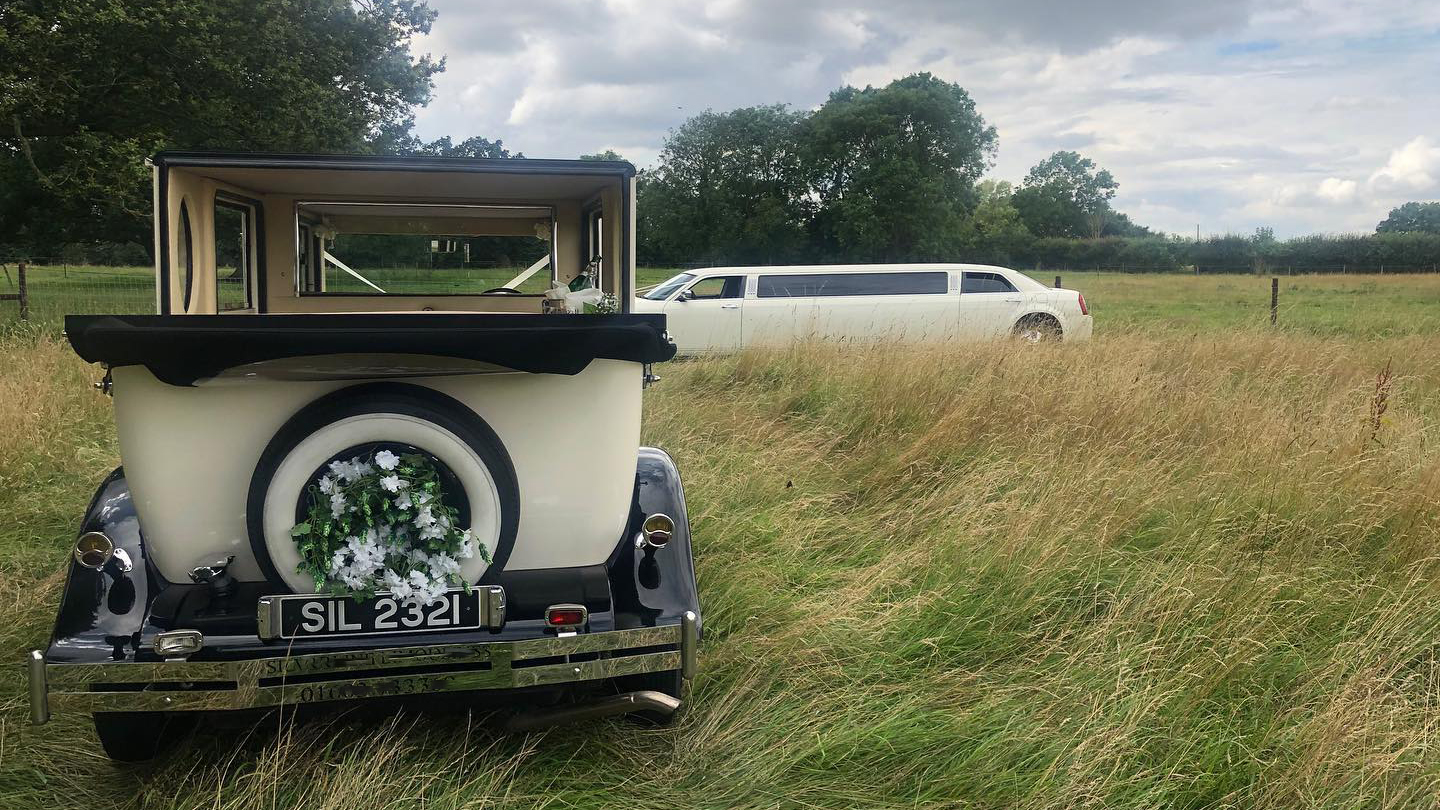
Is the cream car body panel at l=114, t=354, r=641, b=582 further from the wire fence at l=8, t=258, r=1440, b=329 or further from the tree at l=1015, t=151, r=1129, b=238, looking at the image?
the tree at l=1015, t=151, r=1129, b=238

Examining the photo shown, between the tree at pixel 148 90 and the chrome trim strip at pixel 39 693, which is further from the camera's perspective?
the tree at pixel 148 90

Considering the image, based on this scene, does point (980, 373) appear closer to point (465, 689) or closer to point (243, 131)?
point (465, 689)

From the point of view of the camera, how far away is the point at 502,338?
244cm

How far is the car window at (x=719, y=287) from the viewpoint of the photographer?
13.5 meters

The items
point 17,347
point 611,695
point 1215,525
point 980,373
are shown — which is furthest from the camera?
point 17,347

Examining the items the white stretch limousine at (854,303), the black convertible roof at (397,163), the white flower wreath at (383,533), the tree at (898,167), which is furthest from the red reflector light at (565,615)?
the tree at (898,167)

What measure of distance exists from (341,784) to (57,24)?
1814cm

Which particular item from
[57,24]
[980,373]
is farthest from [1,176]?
[980,373]

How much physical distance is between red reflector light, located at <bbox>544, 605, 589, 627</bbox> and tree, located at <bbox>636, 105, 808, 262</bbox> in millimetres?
52184

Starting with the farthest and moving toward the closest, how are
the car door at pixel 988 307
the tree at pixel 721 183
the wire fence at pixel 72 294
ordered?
the tree at pixel 721 183
the wire fence at pixel 72 294
the car door at pixel 988 307

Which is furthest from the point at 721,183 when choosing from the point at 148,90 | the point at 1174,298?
the point at 148,90

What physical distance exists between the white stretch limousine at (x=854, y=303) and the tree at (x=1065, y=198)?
251 feet

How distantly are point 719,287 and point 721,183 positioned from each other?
142ft

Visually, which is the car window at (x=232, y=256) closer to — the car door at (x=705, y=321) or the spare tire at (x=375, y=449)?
the spare tire at (x=375, y=449)
